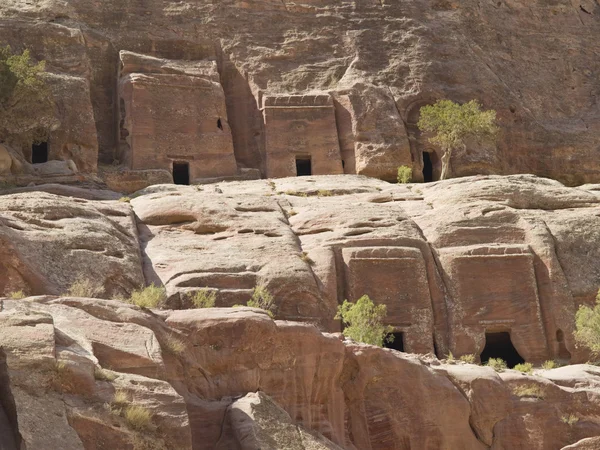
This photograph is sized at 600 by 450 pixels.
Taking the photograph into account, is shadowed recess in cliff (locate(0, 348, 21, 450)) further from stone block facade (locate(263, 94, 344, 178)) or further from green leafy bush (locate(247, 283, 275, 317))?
stone block facade (locate(263, 94, 344, 178))

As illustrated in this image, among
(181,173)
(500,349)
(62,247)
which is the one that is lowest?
(500,349)

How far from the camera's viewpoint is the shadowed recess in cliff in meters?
12.1

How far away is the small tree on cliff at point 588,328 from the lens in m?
27.1

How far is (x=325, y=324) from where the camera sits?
2658cm

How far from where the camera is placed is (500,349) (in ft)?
97.9

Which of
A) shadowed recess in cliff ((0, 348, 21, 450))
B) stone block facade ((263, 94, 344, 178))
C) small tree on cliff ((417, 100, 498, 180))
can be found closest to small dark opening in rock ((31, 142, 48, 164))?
stone block facade ((263, 94, 344, 178))

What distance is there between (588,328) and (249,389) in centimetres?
1301

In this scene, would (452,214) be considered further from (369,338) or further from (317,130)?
(317,130)

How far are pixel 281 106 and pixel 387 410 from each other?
77.6 feet

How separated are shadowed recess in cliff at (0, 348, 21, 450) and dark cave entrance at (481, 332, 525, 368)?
1867 cm

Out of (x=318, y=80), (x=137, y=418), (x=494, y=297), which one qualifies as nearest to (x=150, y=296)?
(x=137, y=418)

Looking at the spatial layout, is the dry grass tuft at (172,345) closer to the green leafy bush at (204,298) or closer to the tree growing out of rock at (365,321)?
the green leafy bush at (204,298)

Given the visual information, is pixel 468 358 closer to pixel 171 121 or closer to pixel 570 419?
pixel 570 419

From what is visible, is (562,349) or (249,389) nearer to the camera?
(249,389)
